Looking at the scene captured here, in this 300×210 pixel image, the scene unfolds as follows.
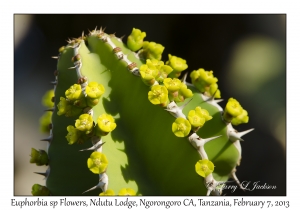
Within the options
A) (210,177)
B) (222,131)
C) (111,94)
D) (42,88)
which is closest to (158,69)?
(111,94)

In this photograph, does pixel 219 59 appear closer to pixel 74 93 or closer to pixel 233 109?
pixel 233 109

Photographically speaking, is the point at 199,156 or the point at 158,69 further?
the point at 158,69

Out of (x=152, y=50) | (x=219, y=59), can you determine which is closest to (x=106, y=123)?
(x=152, y=50)

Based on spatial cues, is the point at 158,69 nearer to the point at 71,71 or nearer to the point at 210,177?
the point at 71,71

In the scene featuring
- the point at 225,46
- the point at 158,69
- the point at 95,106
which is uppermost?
the point at 225,46

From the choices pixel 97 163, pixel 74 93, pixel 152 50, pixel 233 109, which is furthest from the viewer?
pixel 152 50

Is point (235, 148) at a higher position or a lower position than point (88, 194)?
higher

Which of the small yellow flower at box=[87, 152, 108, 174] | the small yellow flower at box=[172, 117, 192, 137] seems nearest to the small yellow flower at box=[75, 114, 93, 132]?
the small yellow flower at box=[87, 152, 108, 174]

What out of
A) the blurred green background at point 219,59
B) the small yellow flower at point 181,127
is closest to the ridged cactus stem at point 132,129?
the small yellow flower at point 181,127
